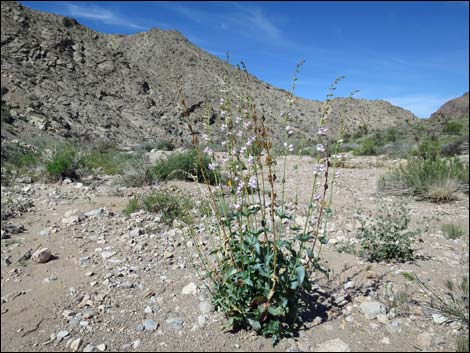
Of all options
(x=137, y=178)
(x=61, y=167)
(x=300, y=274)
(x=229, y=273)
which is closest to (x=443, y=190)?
(x=300, y=274)

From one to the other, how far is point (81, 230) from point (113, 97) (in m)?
21.1

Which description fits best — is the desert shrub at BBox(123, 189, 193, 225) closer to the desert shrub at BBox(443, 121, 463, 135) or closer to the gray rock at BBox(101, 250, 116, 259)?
the gray rock at BBox(101, 250, 116, 259)

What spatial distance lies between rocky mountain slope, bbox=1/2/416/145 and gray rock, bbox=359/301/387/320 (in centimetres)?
1080

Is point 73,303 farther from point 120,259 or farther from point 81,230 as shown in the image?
point 81,230

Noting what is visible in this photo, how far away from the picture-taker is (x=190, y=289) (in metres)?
2.79

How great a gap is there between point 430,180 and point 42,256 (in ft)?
19.6

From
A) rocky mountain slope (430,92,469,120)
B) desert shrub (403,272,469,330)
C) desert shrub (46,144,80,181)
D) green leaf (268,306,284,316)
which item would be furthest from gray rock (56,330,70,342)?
rocky mountain slope (430,92,469,120)

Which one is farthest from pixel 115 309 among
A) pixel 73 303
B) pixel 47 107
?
pixel 47 107

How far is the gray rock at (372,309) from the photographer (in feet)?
7.87

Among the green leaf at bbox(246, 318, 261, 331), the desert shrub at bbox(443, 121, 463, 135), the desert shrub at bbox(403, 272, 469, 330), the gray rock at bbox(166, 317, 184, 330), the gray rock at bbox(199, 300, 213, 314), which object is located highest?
the desert shrub at bbox(443, 121, 463, 135)

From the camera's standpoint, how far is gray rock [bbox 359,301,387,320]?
2.40 metres

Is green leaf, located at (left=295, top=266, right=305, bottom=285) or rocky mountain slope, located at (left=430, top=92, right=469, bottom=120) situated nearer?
green leaf, located at (left=295, top=266, right=305, bottom=285)

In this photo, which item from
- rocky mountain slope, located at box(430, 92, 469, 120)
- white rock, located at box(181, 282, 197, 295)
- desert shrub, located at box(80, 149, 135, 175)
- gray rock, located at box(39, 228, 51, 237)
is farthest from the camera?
rocky mountain slope, located at box(430, 92, 469, 120)

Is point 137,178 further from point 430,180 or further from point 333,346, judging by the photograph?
point 430,180
